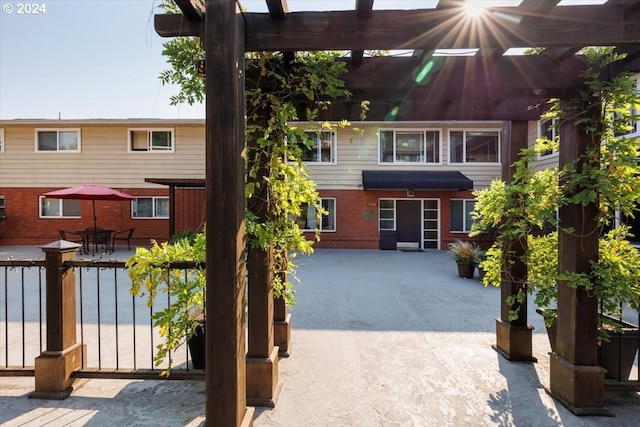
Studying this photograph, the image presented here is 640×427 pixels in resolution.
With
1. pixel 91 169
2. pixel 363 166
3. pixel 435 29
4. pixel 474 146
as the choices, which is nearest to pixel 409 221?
pixel 363 166

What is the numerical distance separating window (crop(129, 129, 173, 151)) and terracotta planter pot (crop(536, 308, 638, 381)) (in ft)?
47.9

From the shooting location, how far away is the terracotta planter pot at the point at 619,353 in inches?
116

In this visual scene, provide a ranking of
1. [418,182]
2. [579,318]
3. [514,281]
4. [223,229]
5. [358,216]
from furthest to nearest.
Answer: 1. [358,216]
2. [418,182]
3. [514,281]
4. [579,318]
5. [223,229]

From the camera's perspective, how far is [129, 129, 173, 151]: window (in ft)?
44.7

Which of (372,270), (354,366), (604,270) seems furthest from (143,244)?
(604,270)

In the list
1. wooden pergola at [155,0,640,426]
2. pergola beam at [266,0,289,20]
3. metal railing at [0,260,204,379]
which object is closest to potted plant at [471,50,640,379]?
wooden pergola at [155,0,640,426]

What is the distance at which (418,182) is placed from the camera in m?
12.3

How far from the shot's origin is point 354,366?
11.4 feet

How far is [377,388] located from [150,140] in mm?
14091

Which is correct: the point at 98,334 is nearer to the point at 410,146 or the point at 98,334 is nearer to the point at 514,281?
the point at 514,281

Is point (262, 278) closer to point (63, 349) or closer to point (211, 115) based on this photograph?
point (211, 115)

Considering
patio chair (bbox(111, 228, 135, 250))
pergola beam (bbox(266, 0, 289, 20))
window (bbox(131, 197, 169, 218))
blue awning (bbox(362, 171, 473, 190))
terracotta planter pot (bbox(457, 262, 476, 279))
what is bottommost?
terracotta planter pot (bbox(457, 262, 476, 279))

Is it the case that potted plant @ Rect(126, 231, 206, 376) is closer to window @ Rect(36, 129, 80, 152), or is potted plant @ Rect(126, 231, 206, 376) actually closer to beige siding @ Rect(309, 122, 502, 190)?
beige siding @ Rect(309, 122, 502, 190)

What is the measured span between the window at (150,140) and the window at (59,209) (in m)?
3.57
